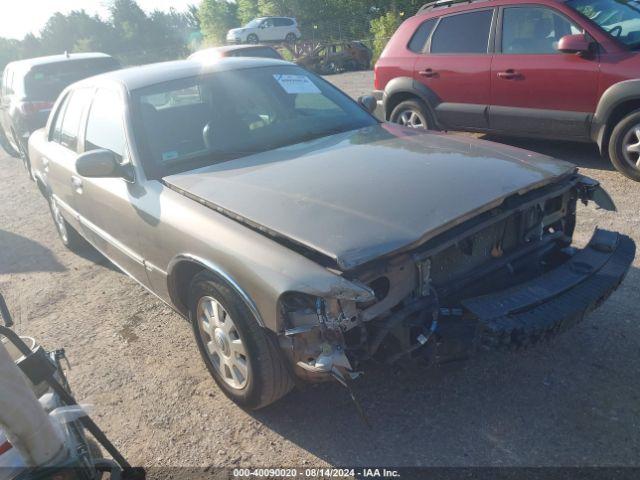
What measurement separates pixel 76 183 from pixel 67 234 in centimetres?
148

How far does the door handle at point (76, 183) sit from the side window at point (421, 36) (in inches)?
187

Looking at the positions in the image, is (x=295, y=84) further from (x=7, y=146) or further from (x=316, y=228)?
(x=7, y=146)

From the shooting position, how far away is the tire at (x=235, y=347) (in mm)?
2432

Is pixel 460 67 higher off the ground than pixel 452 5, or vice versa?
pixel 452 5

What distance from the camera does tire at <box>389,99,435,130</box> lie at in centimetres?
690

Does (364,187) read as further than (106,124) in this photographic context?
No

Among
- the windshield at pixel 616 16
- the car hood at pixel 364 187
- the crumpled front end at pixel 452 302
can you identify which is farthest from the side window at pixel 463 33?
the crumpled front end at pixel 452 302

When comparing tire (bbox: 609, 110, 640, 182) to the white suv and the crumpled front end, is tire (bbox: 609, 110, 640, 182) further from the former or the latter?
the white suv

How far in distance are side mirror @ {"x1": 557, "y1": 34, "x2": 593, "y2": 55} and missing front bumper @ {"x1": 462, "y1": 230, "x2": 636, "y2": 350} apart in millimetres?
3250

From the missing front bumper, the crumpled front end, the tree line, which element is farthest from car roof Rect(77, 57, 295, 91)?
the tree line

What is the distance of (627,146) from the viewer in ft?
17.0

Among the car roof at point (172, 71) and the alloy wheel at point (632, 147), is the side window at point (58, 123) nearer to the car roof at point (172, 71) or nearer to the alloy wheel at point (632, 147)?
the car roof at point (172, 71)

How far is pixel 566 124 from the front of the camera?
5613mm

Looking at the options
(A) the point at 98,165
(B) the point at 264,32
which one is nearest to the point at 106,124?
(A) the point at 98,165
